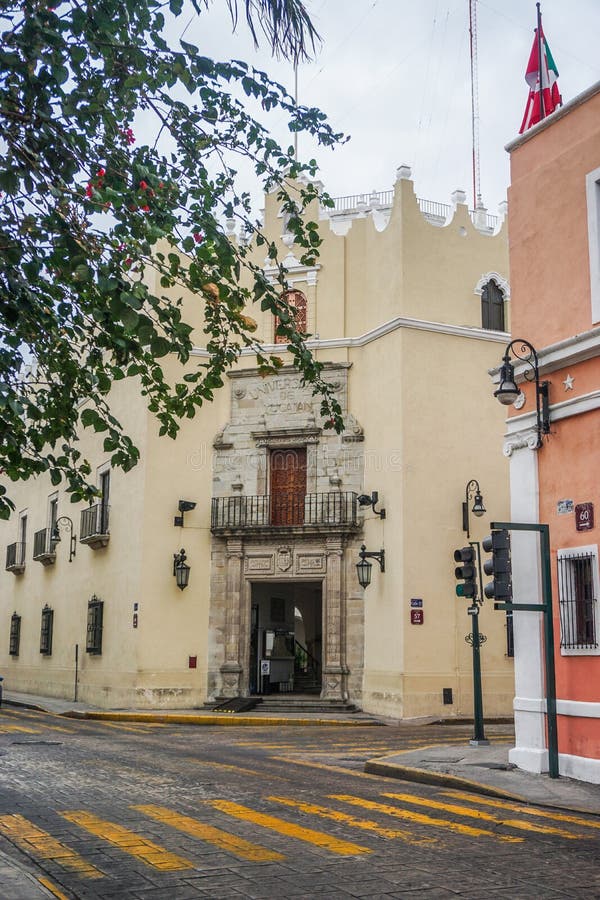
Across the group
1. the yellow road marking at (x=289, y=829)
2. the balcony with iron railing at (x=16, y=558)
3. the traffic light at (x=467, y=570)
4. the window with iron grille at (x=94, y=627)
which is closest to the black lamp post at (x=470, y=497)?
the traffic light at (x=467, y=570)

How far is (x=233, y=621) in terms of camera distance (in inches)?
914

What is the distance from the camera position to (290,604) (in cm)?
2600

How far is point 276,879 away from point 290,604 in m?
20.0

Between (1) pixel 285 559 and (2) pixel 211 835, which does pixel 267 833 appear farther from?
(1) pixel 285 559

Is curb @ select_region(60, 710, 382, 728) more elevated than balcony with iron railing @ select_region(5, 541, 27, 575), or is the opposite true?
balcony with iron railing @ select_region(5, 541, 27, 575)

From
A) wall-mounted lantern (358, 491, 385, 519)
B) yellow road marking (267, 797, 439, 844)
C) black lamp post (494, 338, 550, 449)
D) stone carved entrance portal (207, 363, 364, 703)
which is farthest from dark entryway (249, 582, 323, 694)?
yellow road marking (267, 797, 439, 844)

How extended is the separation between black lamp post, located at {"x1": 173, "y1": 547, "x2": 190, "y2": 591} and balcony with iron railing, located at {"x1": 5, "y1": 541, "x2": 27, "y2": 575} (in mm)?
12451

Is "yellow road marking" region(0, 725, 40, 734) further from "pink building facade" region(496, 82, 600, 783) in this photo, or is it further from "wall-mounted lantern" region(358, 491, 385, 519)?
"pink building facade" region(496, 82, 600, 783)

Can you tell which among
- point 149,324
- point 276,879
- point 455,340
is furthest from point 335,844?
point 455,340

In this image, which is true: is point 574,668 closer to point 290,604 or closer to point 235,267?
point 235,267

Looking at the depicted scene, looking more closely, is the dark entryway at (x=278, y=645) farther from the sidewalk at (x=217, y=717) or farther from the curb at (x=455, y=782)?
the curb at (x=455, y=782)

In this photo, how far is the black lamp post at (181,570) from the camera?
23109 mm

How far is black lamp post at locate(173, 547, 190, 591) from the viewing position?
910 inches

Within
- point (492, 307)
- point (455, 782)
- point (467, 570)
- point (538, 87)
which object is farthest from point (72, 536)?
point (455, 782)
